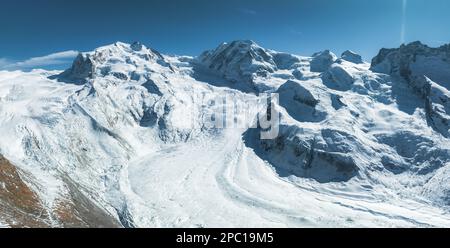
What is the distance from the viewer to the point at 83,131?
93562 millimetres

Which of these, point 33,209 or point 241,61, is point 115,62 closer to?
point 241,61

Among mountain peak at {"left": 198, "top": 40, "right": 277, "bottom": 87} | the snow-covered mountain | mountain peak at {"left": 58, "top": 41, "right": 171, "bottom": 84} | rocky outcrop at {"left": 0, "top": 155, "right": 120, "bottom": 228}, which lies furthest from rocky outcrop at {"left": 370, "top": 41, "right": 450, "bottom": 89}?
rocky outcrop at {"left": 0, "top": 155, "right": 120, "bottom": 228}

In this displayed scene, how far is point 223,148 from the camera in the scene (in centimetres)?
9944

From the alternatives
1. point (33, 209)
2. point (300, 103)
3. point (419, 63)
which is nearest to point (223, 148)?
point (300, 103)

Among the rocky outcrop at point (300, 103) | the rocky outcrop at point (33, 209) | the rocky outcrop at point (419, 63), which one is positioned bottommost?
the rocky outcrop at point (33, 209)

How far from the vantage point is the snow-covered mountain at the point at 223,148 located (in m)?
64.2

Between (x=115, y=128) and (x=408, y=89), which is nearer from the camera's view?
(x=115, y=128)

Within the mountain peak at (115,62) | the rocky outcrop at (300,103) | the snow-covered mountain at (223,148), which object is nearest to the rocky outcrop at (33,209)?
the snow-covered mountain at (223,148)

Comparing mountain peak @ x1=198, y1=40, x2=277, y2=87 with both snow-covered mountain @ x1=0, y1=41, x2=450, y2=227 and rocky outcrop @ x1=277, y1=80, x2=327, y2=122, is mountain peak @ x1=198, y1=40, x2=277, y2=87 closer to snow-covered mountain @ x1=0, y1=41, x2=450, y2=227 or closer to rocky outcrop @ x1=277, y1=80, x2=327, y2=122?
snow-covered mountain @ x1=0, y1=41, x2=450, y2=227

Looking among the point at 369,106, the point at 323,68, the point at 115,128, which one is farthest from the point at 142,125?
the point at 323,68

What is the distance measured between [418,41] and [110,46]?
381ft

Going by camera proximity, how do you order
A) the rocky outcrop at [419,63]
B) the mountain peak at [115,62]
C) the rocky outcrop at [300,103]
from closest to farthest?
the rocky outcrop at [300,103] < the rocky outcrop at [419,63] < the mountain peak at [115,62]

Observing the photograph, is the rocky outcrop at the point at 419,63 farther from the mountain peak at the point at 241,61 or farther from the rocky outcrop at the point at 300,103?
the mountain peak at the point at 241,61
